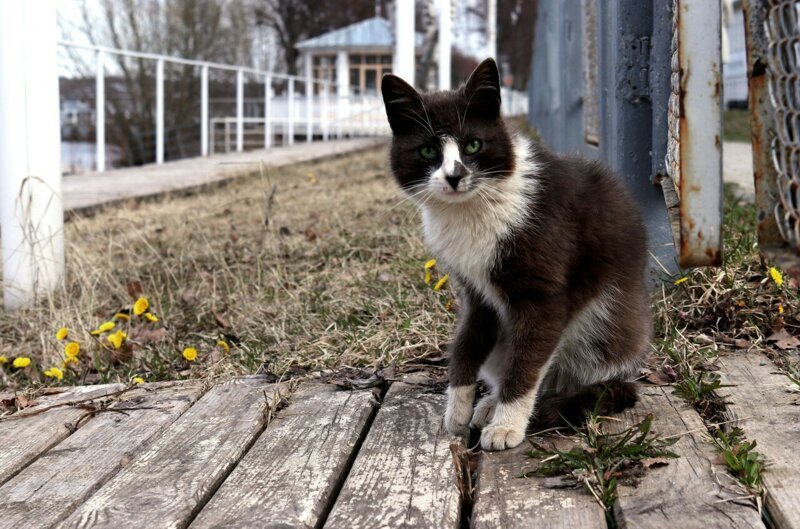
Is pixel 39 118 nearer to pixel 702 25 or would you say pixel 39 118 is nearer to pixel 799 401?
pixel 702 25

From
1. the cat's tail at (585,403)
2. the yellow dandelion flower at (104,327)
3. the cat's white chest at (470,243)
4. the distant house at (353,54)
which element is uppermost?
the distant house at (353,54)

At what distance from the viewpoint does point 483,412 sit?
7.98 feet

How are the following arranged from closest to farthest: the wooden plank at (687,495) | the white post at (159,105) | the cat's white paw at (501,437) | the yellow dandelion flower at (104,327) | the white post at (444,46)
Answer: the wooden plank at (687,495) → the cat's white paw at (501,437) → the yellow dandelion flower at (104,327) → the white post at (444,46) → the white post at (159,105)

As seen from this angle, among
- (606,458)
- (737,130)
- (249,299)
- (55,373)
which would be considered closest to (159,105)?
(249,299)

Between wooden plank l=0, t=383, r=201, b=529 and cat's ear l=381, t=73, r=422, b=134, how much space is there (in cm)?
101

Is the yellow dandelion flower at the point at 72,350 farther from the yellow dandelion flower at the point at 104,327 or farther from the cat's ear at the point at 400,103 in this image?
the cat's ear at the point at 400,103

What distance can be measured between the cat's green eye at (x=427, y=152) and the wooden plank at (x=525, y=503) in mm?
871

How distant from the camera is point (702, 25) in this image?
6.60ft

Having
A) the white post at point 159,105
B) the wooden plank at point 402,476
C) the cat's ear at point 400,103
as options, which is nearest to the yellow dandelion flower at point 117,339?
the wooden plank at point 402,476

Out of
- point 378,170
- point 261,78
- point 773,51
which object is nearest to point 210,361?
point 773,51

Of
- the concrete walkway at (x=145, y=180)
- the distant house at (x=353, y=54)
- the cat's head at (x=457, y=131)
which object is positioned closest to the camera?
the cat's head at (x=457, y=131)

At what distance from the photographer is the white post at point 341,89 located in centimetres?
2512

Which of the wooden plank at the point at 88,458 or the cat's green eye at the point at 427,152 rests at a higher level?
the cat's green eye at the point at 427,152

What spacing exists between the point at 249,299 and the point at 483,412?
6.03 feet
